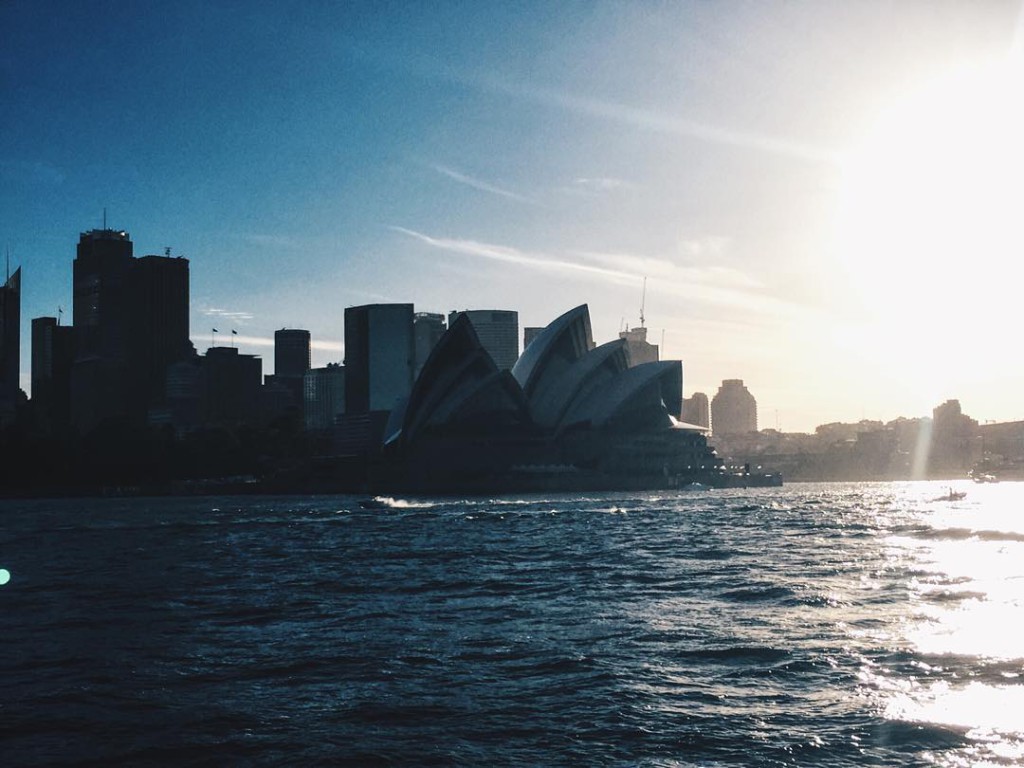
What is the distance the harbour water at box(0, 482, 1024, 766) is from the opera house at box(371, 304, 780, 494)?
330ft

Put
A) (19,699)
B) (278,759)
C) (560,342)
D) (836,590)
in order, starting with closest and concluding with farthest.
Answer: (278,759) → (19,699) → (836,590) → (560,342)

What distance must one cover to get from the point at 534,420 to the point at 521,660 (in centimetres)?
13185

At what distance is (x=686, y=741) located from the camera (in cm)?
1290

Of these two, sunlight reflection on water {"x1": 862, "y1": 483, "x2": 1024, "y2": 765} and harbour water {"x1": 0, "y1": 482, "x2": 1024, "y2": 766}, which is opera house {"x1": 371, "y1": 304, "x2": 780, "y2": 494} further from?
sunlight reflection on water {"x1": 862, "y1": 483, "x2": 1024, "y2": 765}

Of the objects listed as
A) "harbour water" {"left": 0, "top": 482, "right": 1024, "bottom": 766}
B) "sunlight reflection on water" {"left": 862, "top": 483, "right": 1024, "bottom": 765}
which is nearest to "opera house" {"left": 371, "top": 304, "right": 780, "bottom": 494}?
"harbour water" {"left": 0, "top": 482, "right": 1024, "bottom": 766}

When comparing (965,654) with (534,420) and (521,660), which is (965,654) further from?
(534,420)

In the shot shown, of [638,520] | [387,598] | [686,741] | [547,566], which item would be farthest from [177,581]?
[638,520]

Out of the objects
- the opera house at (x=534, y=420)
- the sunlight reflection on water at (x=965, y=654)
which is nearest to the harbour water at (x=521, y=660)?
the sunlight reflection on water at (x=965, y=654)

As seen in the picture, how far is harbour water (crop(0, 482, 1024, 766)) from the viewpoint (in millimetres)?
12930

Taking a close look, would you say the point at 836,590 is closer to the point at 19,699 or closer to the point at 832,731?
the point at 832,731

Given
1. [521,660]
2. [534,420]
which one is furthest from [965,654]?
[534,420]

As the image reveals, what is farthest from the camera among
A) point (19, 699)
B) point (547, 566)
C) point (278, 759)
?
point (547, 566)

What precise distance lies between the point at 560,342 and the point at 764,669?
130 meters

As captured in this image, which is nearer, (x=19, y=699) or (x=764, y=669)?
(x=19, y=699)
